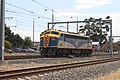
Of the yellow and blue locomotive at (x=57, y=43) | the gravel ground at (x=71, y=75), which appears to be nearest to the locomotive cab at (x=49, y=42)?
the yellow and blue locomotive at (x=57, y=43)

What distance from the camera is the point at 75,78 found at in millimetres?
16609

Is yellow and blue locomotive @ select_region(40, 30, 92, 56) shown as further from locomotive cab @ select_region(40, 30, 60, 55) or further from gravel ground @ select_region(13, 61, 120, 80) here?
gravel ground @ select_region(13, 61, 120, 80)

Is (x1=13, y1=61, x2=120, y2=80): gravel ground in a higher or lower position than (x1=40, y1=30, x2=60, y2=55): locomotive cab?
lower

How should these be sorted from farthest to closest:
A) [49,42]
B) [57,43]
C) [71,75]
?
[49,42], [57,43], [71,75]

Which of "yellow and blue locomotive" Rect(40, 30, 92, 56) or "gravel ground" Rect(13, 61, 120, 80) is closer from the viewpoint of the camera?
"gravel ground" Rect(13, 61, 120, 80)

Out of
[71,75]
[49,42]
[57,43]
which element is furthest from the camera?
[49,42]

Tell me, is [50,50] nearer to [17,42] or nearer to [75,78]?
[75,78]

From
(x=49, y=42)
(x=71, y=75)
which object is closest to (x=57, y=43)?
(x=49, y=42)

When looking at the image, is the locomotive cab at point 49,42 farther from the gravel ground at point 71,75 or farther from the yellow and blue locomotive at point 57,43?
the gravel ground at point 71,75

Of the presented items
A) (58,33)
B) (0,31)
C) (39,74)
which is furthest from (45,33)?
(39,74)

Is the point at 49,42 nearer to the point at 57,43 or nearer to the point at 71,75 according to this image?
the point at 57,43

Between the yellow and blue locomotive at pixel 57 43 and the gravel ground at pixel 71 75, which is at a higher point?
the yellow and blue locomotive at pixel 57 43

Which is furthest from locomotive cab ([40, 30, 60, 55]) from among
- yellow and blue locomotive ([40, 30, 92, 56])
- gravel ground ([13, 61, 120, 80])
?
gravel ground ([13, 61, 120, 80])

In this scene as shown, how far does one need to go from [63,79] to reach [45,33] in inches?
1116
